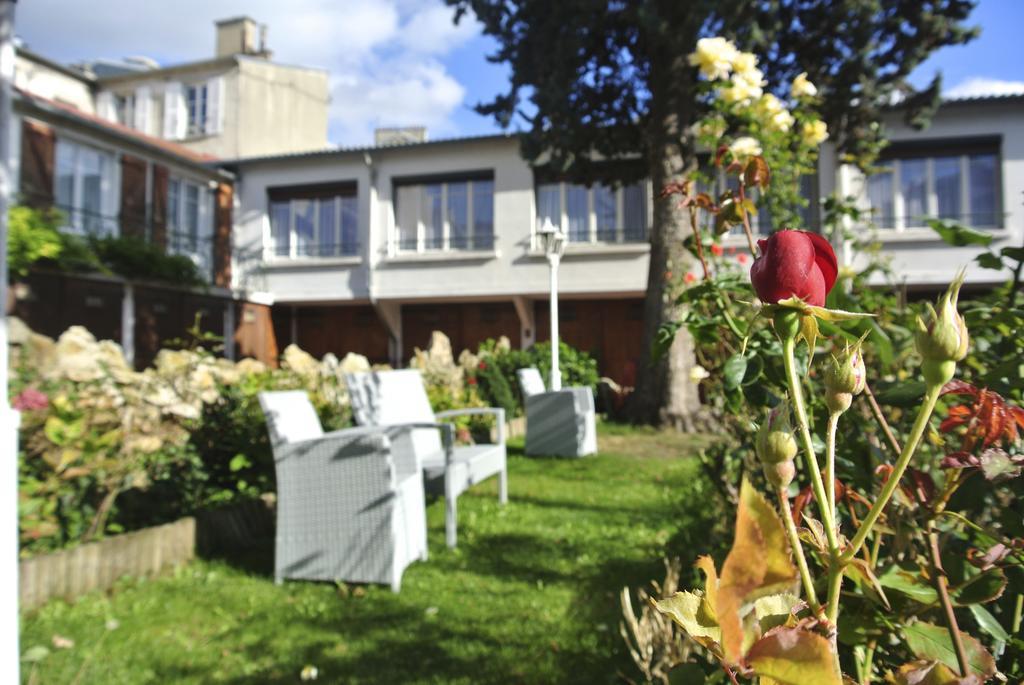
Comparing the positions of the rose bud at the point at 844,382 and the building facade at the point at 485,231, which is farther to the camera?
the building facade at the point at 485,231

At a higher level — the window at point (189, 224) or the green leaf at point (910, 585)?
the window at point (189, 224)

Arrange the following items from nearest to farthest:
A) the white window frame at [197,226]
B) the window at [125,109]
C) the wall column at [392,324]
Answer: the white window frame at [197,226] → the wall column at [392,324] → the window at [125,109]

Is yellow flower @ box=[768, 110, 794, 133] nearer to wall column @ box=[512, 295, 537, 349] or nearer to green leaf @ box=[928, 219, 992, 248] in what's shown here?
green leaf @ box=[928, 219, 992, 248]

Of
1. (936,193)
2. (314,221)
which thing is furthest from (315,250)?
(936,193)

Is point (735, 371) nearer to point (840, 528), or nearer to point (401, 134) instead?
point (840, 528)

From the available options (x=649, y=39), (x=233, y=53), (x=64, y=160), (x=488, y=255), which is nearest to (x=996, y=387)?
(x=649, y=39)

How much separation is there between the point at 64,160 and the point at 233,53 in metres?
10.2

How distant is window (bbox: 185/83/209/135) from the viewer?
66.5 feet

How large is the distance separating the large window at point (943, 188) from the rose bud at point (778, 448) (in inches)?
572

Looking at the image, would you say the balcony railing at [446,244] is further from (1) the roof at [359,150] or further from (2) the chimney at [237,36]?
(2) the chimney at [237,36]

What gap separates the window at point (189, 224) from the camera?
50.9 feet

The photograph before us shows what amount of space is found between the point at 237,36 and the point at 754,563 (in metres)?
25.1

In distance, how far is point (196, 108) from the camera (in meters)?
20.5

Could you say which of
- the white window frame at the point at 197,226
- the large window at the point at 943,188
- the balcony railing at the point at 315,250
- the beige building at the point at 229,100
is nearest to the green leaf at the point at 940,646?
the large window at the point at 943,188
